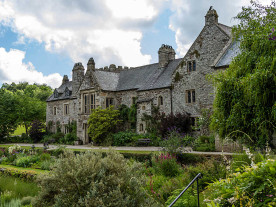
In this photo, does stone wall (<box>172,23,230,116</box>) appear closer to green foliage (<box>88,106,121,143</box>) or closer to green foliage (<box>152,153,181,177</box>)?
green foliage (<box>88,106,121,143</box>)

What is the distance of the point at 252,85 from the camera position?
29.5 ft

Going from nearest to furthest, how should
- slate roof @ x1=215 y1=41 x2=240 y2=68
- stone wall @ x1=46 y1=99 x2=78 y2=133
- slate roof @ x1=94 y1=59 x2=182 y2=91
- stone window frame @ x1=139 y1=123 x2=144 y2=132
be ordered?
slate roof @ x1=215 y1=41 x2=240 y2=68 → stone window frame @ x1=139 y1=123 x2=144 y2=132 → slate roof @ x1=94 y1=59 x2=182 y2=91 → stone wall @ x1=46 y1=99 x2=78 y2=133

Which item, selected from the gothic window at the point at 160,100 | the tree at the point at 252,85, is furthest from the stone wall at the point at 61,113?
the tree at the point at 252,85

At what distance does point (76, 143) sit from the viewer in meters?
28.9

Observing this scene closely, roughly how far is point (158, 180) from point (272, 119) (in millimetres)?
4782

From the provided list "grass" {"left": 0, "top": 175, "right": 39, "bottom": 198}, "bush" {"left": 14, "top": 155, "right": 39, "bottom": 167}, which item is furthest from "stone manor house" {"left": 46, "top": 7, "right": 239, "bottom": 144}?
"grass" {"left": 0, "top": 175, "right": 39, "bottom": 198}

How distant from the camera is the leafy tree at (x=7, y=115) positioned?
3462 centimetres

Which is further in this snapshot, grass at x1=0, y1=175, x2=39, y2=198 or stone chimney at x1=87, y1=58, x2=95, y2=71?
stone chimney at x1=87, y1=58, x2=95, y2=71

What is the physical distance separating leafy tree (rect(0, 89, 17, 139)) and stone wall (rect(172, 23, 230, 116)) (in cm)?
2487

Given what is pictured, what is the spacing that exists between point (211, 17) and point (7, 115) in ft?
98.6

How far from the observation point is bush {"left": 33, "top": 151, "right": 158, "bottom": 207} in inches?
185

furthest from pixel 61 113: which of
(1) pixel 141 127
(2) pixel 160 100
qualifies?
(2) pixel 160 100

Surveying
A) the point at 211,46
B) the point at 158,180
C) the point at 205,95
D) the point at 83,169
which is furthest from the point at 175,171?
the point at 211,46

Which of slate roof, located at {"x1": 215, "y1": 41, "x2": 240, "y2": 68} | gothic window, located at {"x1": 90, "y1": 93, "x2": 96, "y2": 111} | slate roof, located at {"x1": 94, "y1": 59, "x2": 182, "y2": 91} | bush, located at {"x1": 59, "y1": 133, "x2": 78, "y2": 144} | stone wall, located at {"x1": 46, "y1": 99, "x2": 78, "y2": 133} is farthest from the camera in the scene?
stone wall, located at {"x1": 46, "y1": 99, "x2": 78, "y2": 133}
